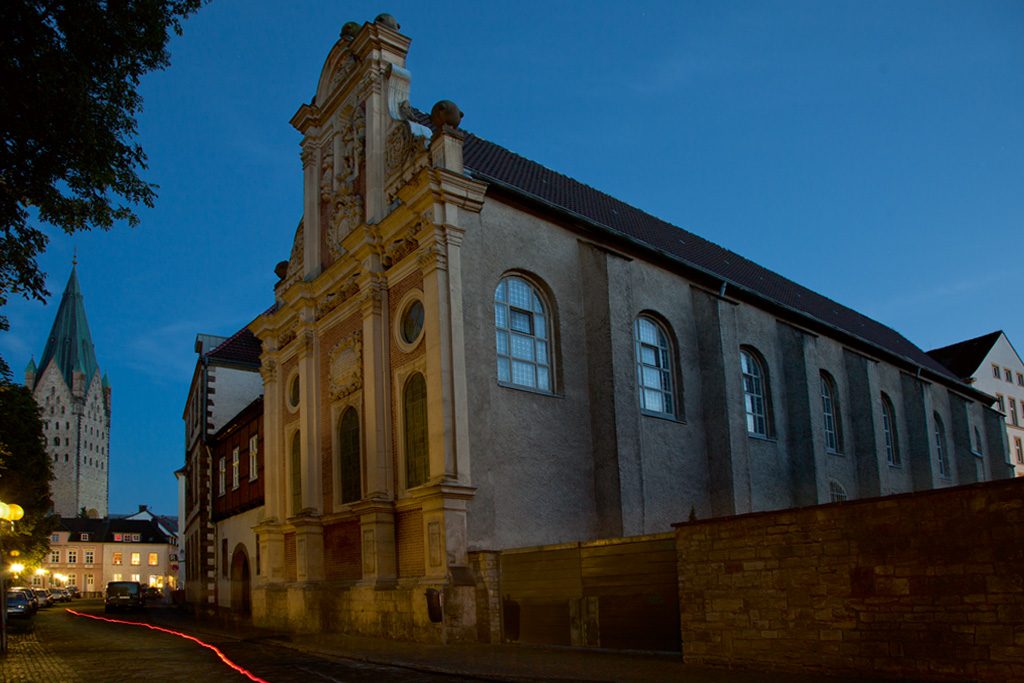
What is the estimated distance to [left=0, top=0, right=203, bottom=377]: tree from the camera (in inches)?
434

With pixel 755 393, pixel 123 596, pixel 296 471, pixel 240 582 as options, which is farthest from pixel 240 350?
pixel 755 393

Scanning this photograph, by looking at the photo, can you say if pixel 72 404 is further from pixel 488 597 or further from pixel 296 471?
pixel 488 597

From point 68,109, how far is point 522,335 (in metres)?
11.2

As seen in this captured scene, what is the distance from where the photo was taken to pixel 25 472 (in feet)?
121

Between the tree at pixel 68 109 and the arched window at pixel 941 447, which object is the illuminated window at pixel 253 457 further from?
the arched window at pixel 941 447

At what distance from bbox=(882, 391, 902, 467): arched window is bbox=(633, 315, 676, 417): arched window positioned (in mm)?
13261

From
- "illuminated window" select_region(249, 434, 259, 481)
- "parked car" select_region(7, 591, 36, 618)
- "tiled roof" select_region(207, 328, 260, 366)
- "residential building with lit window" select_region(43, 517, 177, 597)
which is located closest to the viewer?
"illuminated window" select_region(249, 434, 259, 481)

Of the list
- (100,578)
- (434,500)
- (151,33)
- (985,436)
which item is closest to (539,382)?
(434,500)

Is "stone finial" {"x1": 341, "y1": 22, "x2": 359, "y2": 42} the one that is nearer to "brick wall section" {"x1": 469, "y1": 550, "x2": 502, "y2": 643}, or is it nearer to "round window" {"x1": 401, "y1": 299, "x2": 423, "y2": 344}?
"round window" {"x1": 401, "y1": 299, "x2": 423, "y2": 344}

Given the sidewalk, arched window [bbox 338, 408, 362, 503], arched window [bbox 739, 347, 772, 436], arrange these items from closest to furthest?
the sidewalk
arched window [bbox 338, 408, 362, 503]
arched window [bbox 739, 347, 772, 436]

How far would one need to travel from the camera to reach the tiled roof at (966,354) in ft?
180

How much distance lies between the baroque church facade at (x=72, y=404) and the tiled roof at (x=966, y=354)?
118 metres

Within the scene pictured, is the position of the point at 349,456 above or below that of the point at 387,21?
below

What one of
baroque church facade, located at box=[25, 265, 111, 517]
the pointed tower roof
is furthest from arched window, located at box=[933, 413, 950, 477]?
the pointed tower roof
